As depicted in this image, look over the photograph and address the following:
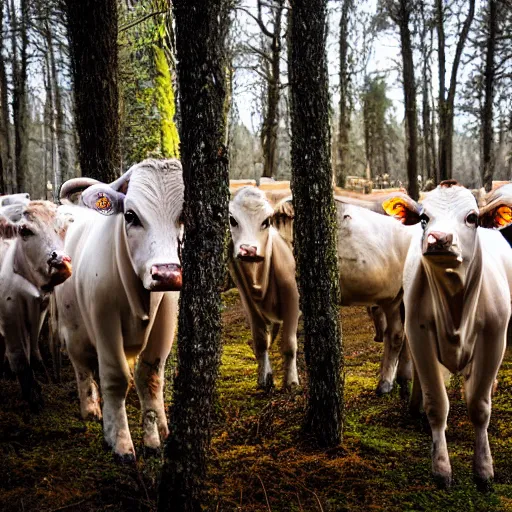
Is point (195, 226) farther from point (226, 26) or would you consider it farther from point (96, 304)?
point (96, 304)

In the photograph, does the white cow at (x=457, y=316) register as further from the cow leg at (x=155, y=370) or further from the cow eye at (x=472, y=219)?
the cow leg at (x=155, y=370)

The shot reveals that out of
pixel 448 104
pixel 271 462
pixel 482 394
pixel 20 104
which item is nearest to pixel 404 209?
pixel 482 394

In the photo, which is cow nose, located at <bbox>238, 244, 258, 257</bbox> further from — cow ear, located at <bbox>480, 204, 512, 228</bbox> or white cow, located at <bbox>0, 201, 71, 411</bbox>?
cow ear, located at <bbox>480, 204, 512, 228</bbox>

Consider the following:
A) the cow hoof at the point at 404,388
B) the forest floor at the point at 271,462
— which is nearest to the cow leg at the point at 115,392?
the forest floor at the point at 271,462

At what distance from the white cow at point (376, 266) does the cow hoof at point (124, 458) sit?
3.38m

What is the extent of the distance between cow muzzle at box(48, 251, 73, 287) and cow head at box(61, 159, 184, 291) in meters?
1.32

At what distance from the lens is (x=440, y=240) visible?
12.8 ft

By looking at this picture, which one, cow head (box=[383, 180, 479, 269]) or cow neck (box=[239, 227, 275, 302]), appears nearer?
cow head (box=[383, 180, 479, 269])

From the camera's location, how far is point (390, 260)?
755cm

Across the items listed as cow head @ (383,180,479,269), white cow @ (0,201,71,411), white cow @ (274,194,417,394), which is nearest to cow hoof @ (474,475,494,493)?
cow head @ (383,180,479,269)

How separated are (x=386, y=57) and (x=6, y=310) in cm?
2876

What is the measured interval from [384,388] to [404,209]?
2983 millimetres

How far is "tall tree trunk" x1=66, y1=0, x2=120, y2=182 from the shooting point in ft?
22.7

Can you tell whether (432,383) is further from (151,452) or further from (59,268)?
(59,268)
